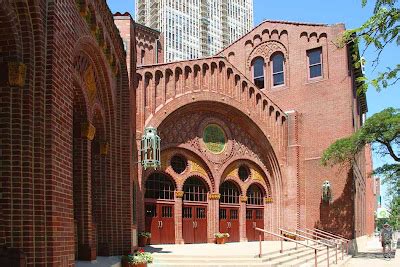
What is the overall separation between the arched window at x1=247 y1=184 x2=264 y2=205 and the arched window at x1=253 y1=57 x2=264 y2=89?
20.3 feet

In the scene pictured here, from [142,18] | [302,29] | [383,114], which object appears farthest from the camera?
[142,18]

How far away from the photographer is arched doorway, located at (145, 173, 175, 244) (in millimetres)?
22703

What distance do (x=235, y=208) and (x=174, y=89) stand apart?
7.03 meters

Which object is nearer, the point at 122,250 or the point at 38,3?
the point at 38,3

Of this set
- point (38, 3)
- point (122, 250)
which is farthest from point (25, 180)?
point (122, 250)

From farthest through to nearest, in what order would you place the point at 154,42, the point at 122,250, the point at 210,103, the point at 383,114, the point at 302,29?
the point at 154,42 → the point at 302,29 → the point at 210,103 → the point at 383,114 → the point at 122,250

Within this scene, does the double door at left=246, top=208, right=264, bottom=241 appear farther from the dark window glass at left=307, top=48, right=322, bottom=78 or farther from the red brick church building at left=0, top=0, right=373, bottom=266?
the dark window glass at left=307, top=48, right=322, bottom=78

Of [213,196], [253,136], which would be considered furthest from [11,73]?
[253,136]

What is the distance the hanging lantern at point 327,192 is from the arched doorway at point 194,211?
19.4 ft

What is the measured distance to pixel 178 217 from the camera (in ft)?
77.1

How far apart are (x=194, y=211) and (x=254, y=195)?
4478 mm

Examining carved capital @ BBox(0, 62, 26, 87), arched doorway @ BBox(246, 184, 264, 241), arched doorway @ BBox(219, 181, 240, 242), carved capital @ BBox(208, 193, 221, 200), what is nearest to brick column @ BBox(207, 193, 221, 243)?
carved capital @ BBox(208, 193, 221, 200)

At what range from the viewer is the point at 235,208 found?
1046 inches

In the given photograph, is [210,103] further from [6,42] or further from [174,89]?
[6,42]
